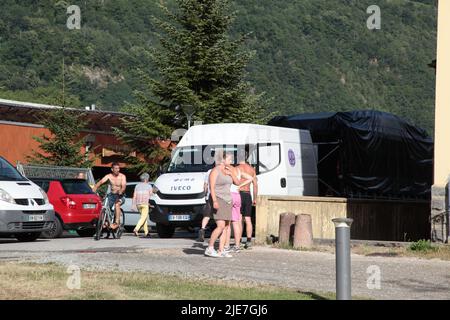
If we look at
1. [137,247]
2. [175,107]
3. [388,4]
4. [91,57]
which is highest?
[388,4]

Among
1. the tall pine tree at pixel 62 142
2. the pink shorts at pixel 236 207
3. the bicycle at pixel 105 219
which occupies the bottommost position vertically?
the bicycle at pixel 105 219

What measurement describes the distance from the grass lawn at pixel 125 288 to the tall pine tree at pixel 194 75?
27.6 meters

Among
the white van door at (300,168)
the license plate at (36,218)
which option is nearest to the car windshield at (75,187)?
the license plate at (36,218)

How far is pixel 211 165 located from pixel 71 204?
11.8ft

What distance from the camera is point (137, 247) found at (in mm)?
17812

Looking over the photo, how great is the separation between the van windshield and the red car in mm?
2322

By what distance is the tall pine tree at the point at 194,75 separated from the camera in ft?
130

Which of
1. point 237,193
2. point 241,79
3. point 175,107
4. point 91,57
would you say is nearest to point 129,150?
point 175,107

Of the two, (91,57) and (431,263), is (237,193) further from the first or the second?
(91,57)

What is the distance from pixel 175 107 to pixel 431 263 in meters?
26.3

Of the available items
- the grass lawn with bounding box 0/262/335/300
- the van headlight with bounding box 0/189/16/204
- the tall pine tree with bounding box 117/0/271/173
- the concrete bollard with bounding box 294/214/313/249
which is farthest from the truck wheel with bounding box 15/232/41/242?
the tall pine tree with bounding box 117/0/271/173

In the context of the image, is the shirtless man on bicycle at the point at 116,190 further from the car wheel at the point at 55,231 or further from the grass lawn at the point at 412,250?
the grass lawn at the point at 412,250
